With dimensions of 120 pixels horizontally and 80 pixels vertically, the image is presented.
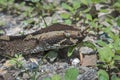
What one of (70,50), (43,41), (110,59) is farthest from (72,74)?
(43,41)

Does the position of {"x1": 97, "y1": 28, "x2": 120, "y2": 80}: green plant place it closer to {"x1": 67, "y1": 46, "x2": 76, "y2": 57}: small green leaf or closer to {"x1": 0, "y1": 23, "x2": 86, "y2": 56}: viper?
{"x1": 67, "y1": 46, "x2": 76, "y2": 57}: small green leaf

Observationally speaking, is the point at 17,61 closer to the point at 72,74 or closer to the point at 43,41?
the point at 43,41

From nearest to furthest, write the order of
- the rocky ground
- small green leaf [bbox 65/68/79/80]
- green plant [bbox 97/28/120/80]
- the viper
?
small green leaf [bbox 65/68/79/80] < green plant [bbox 97/28/120/80] < the rocky ground < the viper

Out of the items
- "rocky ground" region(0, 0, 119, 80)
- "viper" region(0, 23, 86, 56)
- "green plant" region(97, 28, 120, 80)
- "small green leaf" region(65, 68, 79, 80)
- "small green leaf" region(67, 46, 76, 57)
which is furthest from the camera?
"viper" region(0, 23, 86, 56)

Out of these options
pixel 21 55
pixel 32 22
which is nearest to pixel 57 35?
pixel 21 55

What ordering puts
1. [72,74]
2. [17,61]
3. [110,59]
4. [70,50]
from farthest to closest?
1. [70,50]
2. [17,61]
3. [110,59]
4. [72,74]

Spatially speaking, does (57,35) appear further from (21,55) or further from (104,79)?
(104,79)

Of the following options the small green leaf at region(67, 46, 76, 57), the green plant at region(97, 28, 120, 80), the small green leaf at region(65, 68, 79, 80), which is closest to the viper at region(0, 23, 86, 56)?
the small green leaf at region(67, 46, 76, 57)

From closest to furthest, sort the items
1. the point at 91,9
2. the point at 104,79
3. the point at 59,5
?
the point at 104,79 < the point at 91,9 < the point at 59,5
